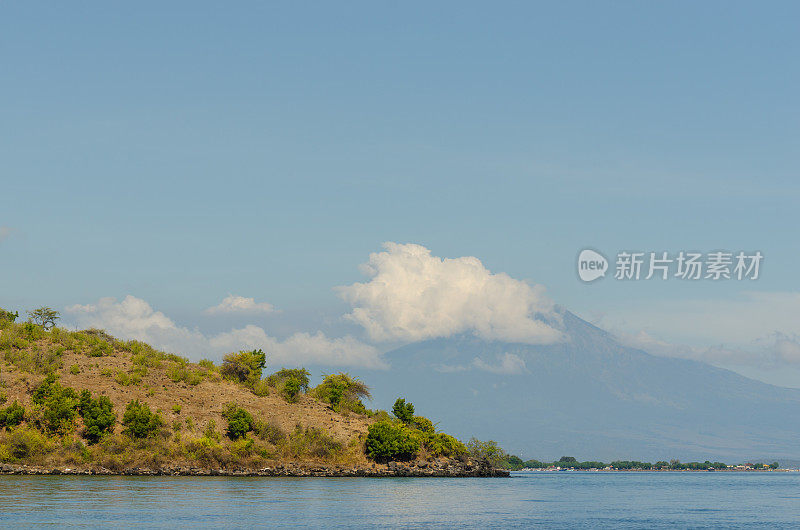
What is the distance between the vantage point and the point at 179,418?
123 m

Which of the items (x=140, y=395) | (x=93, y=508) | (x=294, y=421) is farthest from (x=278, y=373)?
(x=93, y=508)

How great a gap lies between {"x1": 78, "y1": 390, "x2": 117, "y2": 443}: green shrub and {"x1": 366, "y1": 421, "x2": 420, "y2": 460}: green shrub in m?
37.2

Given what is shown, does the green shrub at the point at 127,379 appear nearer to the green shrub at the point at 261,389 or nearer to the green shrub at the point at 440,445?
the green shrub at the point at 261,389

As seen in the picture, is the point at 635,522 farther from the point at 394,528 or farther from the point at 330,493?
the point at 330,493

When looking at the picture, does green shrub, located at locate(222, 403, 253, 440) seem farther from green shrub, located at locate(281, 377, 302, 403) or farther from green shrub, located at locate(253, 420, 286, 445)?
green shrub, located at locate(281, 377, 302, 403)

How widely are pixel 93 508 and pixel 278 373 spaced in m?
82.7

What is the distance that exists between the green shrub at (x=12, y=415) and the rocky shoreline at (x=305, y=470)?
8084 mm

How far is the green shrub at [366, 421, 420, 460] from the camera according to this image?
12938 cm

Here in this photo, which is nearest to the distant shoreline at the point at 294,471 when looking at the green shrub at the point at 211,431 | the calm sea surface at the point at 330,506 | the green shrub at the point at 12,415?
the green shrub at the point at 211,431

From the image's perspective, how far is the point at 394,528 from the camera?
6066 centimetres

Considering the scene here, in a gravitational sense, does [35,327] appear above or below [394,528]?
above

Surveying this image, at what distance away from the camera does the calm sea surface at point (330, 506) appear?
62.3 m

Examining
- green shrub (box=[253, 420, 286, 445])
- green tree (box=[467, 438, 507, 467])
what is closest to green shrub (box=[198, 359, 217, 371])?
green shrub (box=[253, 420, 286, 445])

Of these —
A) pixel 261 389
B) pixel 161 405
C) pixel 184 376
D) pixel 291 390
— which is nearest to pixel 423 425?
pixel 291 390
